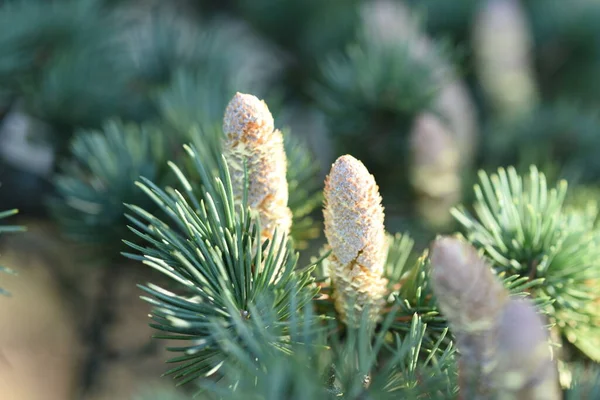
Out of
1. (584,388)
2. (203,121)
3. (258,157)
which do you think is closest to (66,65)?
(203,121)

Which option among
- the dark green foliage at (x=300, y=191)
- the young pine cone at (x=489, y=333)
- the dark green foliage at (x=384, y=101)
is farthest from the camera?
the dark green foliage at (x=384, y=101)

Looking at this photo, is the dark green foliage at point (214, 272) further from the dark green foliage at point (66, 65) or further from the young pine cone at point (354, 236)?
the dark green foliage at point (66, 65)

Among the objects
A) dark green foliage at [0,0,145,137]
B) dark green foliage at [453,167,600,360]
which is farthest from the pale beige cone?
dark green foliage at [0,0,145,137]

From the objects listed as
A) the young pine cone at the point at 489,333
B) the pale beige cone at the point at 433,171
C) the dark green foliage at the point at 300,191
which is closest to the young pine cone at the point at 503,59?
the pale beige cone at the point at 433,171

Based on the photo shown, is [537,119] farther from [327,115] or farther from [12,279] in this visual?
[12,279]

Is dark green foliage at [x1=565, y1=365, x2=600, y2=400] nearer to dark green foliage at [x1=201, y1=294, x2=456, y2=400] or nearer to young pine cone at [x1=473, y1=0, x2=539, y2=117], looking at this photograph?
dark green foliage at [x1=201, y1=294, x2=456, y2=400]

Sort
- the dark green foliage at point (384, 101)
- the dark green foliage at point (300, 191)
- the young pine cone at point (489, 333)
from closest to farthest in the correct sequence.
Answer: the young pine cone at point (489, 333), the dark green foliage at point (300, 191), the dark green foliage at point (384, 101)

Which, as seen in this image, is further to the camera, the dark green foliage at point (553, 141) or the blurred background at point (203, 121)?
the dark green foliage at point (553, 141)
